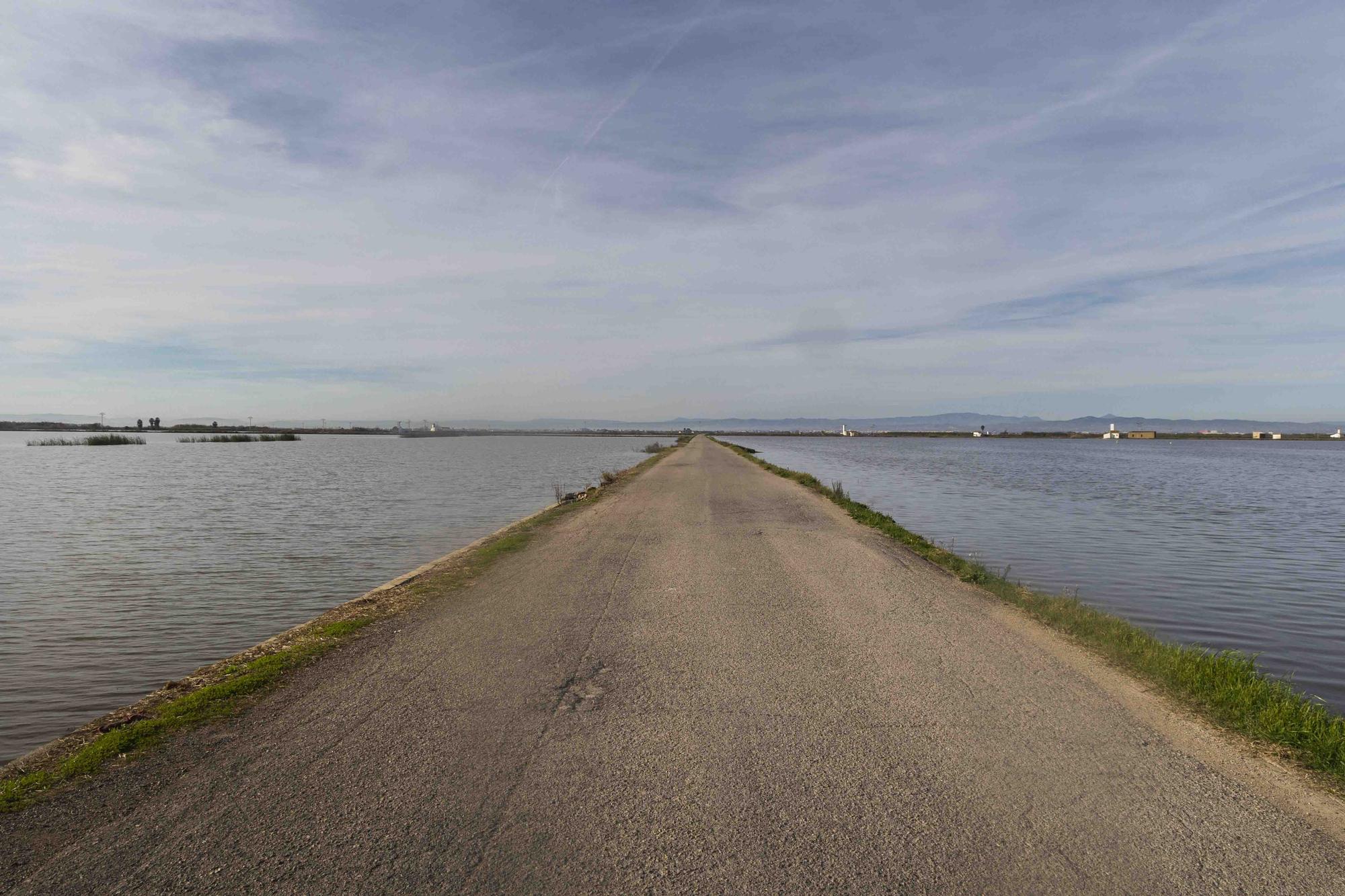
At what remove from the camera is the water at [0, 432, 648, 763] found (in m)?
8.53

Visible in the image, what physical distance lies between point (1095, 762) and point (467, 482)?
36609 mm

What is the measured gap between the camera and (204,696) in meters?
6.44

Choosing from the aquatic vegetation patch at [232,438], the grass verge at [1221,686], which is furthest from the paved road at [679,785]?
the aquatic vegetation patch at [232,438]

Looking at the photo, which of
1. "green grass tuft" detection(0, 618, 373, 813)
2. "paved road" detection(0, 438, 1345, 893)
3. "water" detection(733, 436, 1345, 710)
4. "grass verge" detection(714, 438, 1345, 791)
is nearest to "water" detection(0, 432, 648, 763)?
"green grass tuft" detection(0, 618, 373, 813)

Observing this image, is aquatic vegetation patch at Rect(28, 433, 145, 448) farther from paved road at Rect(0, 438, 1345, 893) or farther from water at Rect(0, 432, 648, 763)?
paved road at Rect(0, 438, 1345, 893)

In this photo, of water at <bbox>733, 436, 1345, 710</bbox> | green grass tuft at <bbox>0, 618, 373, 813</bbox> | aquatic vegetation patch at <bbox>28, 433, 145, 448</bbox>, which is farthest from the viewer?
aquatic vegetation patch at <bbox>28, 433, 145, 448</bbox>

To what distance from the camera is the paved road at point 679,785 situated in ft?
12.6

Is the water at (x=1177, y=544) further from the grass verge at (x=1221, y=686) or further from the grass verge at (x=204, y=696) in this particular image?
the grass verge at (x=204, y=696)

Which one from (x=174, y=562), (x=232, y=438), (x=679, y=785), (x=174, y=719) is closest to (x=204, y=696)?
(x=174, y=719)

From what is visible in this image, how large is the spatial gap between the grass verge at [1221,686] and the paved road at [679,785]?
0.63m

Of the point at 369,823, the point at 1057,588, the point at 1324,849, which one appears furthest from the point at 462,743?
the point at 1057,588

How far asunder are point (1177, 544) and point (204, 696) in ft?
71.5

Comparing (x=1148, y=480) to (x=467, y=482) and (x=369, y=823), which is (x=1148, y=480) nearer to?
(x=467, y=482)

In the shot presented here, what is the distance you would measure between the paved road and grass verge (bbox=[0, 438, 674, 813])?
1.15 ft
